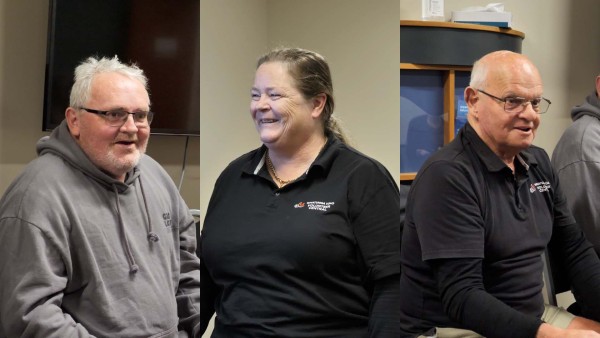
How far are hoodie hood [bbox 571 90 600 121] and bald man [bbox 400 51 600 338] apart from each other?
11 centimetres

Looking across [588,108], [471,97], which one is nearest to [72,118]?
[471,97]

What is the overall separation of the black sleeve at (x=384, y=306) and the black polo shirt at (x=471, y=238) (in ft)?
0.52

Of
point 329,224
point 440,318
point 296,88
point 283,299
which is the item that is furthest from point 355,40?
point 440,318

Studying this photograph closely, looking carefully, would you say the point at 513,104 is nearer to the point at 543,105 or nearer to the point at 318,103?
the point at 543,105

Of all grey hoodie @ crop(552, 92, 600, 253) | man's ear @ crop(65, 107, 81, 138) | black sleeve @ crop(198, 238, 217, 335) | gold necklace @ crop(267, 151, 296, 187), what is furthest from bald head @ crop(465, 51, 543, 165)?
man's ear @ crop(65, 107, 81, 138)

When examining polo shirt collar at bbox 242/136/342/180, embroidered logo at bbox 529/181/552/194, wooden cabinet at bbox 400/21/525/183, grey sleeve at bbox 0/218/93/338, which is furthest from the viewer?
embroidered logo at bbox 529/181/552/194

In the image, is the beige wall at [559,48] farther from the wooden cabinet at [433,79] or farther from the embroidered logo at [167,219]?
the embroidered logo at [167,219]

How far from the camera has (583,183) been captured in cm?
106

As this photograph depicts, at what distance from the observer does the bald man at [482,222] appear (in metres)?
0.94

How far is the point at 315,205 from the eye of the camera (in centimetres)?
75

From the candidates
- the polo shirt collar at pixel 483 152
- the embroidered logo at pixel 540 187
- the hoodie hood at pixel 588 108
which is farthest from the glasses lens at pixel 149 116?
the hoodie hood at pixel 588 108

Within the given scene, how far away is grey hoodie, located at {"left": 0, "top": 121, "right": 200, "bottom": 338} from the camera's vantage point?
642 millimetres

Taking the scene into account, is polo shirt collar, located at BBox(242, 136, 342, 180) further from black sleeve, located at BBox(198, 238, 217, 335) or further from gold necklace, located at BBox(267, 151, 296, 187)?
black sleeve, located at BBox(198, 238, 217, 335)

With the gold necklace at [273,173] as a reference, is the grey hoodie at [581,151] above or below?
above
